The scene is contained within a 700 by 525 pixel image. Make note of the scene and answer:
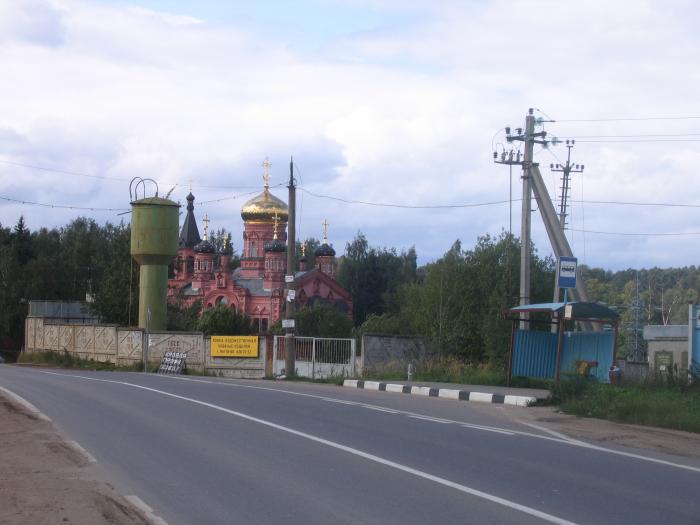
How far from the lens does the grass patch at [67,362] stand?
45850 millimetres

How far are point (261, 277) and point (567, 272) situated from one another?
5959 centimetres

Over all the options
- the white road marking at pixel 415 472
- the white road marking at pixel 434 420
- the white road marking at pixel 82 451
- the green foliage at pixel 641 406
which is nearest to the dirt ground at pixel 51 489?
the white road marking at pixel 82 451

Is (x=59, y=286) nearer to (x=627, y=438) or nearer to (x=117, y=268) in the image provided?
(x=117, y=268)

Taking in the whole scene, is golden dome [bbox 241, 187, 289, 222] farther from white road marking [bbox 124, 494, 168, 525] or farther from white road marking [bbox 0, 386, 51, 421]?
white road marking [bbox 124, 494, 168, 525]

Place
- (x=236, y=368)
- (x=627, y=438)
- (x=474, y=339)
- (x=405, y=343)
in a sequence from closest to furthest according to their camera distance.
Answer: (x=627, y=438), (x=405, y=343), (x=236, y=368), (x=474, y=339)

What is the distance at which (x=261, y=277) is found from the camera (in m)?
80.6

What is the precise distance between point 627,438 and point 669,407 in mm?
2395

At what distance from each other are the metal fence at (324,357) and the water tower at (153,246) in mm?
11766

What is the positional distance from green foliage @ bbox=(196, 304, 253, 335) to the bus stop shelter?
113 ft

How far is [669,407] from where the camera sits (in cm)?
1581

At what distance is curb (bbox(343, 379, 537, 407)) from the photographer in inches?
776

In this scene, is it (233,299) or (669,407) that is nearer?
(669,407)

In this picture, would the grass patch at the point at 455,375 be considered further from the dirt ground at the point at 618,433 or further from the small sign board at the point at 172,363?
the small sign board at the point at 172,363

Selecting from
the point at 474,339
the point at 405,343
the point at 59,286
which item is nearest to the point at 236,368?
the point at 405,343
